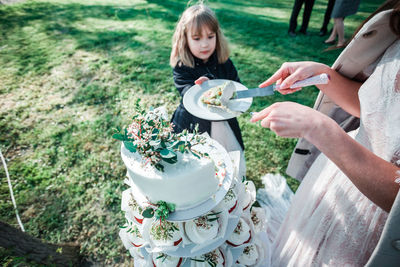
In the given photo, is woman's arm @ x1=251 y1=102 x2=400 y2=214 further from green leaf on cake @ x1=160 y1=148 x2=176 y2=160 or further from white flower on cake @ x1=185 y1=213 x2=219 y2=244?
white flower on cake @ x1=185 y1=213 x2=219 y2=244

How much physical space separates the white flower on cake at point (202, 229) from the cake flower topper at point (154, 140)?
1.26ft

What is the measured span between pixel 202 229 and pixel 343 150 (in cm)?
80

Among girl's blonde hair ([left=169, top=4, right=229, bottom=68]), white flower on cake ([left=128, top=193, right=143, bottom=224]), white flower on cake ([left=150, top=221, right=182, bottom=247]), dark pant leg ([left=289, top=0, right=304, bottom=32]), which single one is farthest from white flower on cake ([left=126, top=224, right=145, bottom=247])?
dark pant leg ([left=289, top=0, right=304, bottom=32])

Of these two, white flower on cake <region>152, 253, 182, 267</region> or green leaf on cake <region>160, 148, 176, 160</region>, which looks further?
white flower on cake <region>152, 253, 182, 267</region>

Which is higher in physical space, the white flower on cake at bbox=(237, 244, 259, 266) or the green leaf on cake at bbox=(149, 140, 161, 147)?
the green leaf on cake at bbox=(149, 140, 161, 147)

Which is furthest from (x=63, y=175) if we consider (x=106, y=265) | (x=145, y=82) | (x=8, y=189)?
(x=145, y=82)

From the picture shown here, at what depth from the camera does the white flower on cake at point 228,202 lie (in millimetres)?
1214

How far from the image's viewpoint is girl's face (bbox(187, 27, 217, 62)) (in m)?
2.31

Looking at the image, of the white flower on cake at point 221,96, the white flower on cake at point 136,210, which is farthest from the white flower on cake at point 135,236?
the white flower on cake at point 221,96

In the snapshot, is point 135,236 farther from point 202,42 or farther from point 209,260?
point 202,42

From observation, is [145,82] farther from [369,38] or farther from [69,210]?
[369,38]

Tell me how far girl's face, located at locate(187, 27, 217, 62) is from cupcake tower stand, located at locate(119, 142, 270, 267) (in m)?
1.44

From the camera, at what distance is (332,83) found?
1.45 metres

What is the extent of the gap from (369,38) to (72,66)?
567cm
